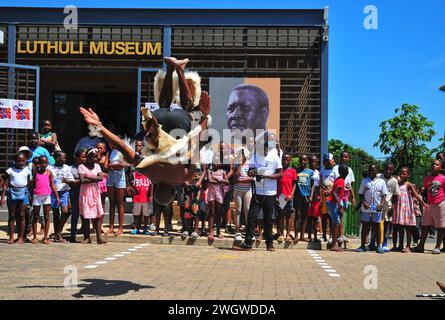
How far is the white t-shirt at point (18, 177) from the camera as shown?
1313 cm

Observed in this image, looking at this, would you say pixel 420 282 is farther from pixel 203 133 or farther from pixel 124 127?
pixel 124 127

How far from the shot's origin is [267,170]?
13.0 meters

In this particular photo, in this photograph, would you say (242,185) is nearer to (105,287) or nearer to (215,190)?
(215,190)

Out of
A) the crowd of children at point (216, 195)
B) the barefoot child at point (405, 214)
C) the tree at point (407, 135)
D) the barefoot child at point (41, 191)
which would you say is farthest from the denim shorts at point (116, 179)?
the tree at point (407, 135)

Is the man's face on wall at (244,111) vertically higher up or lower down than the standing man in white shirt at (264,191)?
higher up

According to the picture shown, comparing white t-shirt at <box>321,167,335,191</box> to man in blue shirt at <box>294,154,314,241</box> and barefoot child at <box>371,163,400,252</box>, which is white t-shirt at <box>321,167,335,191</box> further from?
barefoot child at <box>371,163,400,252</box>

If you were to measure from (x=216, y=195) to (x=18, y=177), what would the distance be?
4193 mm

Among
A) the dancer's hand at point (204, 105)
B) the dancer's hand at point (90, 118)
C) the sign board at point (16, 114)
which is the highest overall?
the sign board at point (16, 114)

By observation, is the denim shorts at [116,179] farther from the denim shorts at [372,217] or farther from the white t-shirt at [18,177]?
the denim shorts at [372,217]

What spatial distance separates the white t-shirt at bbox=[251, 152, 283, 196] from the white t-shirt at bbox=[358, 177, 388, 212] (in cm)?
217

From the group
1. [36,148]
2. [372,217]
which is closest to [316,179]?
[372,217]

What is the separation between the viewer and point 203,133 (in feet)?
25.9

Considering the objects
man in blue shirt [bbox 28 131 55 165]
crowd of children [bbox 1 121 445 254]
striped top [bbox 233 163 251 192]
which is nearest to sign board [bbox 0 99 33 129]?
crowd of children [bbox 1 121 445 254]

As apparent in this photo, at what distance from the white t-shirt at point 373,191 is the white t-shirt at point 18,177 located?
23.6 ft
